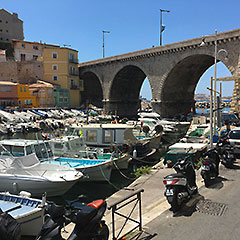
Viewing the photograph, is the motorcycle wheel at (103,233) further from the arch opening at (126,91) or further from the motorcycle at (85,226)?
the arch opening at (126,91)

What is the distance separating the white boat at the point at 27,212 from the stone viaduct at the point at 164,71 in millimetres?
20068

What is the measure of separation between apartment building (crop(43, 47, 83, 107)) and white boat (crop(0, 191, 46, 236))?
44654mm

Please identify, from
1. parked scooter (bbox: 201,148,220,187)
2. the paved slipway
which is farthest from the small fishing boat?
parked scooter (bbox: 201,148,220,187)

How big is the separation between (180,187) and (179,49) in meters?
30.0

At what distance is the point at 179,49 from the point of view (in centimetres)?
3391

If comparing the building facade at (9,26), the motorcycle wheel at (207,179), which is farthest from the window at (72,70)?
the motorcycle wheel at (207,179)

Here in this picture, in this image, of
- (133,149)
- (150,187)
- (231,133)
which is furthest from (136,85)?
(150,187)

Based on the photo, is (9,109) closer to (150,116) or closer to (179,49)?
(150,116)

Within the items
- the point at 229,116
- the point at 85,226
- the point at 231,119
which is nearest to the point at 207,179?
the point at 85,226

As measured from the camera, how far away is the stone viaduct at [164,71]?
28953 mm

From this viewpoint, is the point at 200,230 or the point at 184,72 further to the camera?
the point at 184,72

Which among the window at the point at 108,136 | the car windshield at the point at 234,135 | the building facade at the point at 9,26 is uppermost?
the building facade at the point at 9,26

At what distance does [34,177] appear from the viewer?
1057 cm

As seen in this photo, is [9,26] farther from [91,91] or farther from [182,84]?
[182,84]
